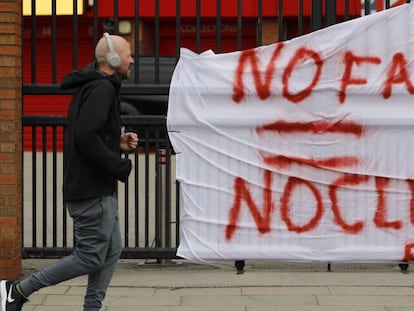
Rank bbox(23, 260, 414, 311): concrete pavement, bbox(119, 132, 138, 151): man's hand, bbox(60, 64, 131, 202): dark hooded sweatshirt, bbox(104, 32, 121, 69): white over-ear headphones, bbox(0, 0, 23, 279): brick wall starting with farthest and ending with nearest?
bbox(0, 0, 23, 279): brick wall < bbox(23, 260, 414, 311): concrete pavement < bbox(119, 132, 138, 151): man's hand < bbox(104, 32, 121, 69): white over-ear headphones < bbox(60, 64, 131, 202): dark hooded sweatshirt

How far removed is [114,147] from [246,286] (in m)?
2.16

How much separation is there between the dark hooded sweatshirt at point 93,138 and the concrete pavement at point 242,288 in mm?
1405

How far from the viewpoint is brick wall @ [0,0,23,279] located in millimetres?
6849

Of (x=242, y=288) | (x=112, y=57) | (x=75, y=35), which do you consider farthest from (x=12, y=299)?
(x=75, y=35)

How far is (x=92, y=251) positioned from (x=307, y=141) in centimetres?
240

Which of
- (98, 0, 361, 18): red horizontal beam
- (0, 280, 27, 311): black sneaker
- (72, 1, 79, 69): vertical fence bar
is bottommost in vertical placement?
(0, 280, 27, 311): black sneaker

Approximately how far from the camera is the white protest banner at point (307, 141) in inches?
276

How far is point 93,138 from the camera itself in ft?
16.3

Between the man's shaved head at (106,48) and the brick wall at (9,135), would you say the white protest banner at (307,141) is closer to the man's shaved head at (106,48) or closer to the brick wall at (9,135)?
the brick wall at (9,135)

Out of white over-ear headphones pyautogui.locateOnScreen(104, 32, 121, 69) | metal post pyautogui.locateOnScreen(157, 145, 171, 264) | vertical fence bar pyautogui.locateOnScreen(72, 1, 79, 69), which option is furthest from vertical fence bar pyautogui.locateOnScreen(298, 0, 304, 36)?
white over-ear headphones pyautogui.locateOnScreen(104, 32, 121, 69)

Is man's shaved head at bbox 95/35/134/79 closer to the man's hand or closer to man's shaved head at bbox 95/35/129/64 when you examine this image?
man's shaved head at bbox 95/35/129/64

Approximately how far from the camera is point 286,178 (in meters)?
7.07

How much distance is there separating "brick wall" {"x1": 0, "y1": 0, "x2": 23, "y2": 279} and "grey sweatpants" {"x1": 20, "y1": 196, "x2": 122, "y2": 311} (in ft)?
5.23

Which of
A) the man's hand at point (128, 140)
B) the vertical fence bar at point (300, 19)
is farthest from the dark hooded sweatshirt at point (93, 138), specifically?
the vertical fence bar at point (300, 19)
